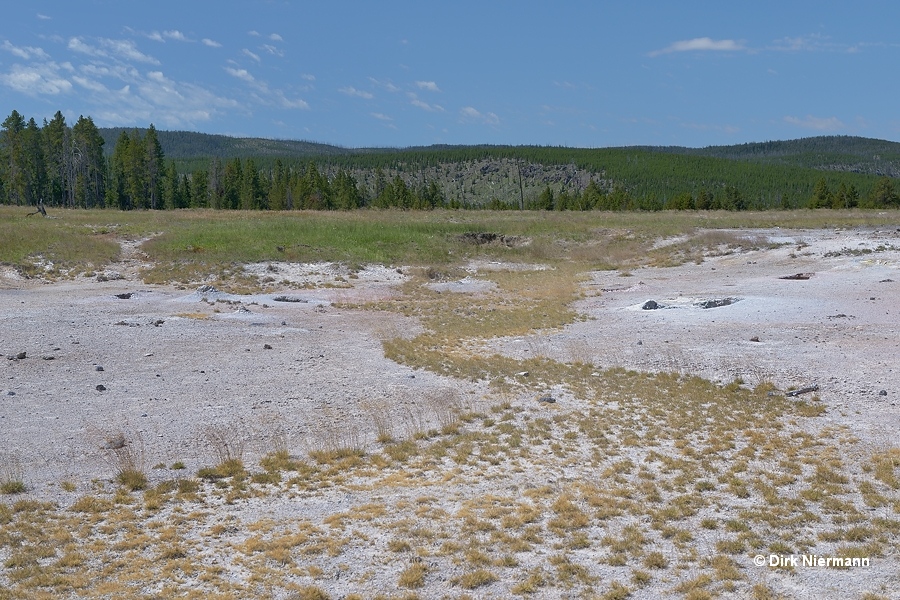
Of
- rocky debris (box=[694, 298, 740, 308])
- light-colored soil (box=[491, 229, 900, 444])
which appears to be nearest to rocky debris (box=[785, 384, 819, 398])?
light-colored soil (box=[491, 229, 900, 444])

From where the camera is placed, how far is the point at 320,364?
1720 centimetres

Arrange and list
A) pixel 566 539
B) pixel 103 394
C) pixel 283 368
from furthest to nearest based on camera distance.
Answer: pixel 283 368 → pixel 103 394 → pixel 566 539

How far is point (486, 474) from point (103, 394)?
8.50 m

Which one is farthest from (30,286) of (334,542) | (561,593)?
(561,593)

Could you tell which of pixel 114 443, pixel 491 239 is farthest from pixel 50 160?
pixel 114 443

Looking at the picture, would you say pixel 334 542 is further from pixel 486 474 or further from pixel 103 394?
pixel 103 394

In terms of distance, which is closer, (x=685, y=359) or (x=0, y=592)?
(x=0, y=592)

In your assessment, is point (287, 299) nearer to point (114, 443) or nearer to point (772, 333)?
point (114, 443)

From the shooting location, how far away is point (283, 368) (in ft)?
54.6

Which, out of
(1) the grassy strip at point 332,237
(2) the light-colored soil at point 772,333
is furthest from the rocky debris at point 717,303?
(1) the grassy strip at point 332,237

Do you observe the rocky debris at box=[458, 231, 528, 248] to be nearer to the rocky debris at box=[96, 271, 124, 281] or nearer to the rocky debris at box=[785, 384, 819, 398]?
the rocky debris at box=[96, 271, 124, 281]

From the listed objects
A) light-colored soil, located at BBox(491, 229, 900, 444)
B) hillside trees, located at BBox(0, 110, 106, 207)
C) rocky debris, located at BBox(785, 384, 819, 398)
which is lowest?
rocky debris, located at BBox(785, 384, 819, 398)

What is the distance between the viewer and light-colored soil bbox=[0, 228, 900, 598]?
34.0 ft

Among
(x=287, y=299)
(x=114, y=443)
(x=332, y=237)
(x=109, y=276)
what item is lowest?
(x=114, y=443)
